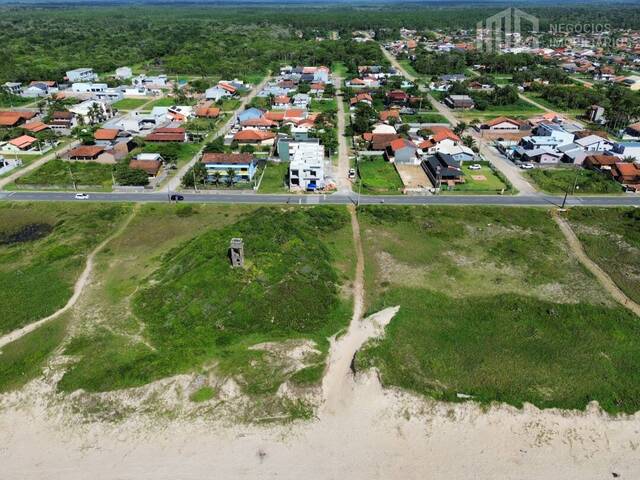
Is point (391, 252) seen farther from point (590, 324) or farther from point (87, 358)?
point (87, 358)

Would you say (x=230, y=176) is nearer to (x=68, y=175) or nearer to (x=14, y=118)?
(x=68, y=175)

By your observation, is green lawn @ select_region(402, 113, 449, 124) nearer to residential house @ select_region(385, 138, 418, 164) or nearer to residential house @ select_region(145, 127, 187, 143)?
residential house @ select_region(385, 138, 418, 164)

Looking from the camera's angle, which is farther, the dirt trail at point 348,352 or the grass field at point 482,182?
the grass field at point 482,182

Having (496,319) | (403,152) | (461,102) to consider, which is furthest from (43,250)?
(461,102)

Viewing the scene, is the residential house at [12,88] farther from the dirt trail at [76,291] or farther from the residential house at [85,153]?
the dirt trail at [76,291]

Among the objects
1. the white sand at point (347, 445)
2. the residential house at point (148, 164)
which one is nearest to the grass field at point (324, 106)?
the residential house at point (148, 164)

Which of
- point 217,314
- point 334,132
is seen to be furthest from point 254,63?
point 217,314

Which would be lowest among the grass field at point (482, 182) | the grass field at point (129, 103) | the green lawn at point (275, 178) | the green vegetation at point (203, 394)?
the green vegetation at point (203, 394)
